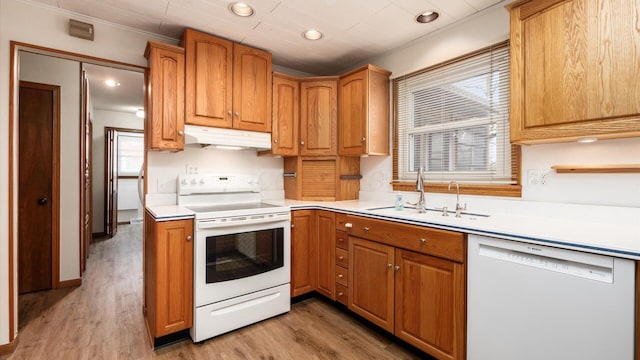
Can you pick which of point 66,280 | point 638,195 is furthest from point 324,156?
point 66,280

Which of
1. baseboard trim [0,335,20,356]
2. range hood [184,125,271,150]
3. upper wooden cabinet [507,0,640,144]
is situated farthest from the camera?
range hood [184,125,271,150]

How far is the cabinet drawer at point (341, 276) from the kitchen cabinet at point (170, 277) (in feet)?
3.75

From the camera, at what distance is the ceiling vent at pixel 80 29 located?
224cm

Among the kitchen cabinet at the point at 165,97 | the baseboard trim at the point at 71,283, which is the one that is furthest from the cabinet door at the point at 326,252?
the baseboard trim at the point at 71,283

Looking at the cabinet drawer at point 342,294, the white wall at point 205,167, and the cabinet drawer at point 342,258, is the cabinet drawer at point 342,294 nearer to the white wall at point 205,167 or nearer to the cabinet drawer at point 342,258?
the cabinet drawer at point 342,258

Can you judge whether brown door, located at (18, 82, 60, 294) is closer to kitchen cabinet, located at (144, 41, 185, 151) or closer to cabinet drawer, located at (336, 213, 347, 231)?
kitchen cabinet, located at (144, 41, 185, 151)

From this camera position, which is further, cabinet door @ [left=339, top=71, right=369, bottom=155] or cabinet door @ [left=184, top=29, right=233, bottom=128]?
cabinet door @ [left=339, top=71, right=369, bottom=155]

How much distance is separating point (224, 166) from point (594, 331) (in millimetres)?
2826

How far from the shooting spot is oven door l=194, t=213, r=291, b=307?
7.04ft

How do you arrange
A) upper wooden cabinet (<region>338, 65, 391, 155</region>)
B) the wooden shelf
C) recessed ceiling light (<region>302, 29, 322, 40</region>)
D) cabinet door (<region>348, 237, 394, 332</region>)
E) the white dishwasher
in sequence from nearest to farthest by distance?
1. the white dishwasher
2. the wooden shelf
3. cabinet door (<region>348, 237, 394, 332</region>)
4. recessed ceiling light (<region>302, 29, 322, 40</region>)
5. upper wooden cabinet (<region>338, 65, 391, 155</region>)

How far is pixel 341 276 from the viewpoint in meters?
2.55

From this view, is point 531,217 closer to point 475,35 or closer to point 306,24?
point 475,35

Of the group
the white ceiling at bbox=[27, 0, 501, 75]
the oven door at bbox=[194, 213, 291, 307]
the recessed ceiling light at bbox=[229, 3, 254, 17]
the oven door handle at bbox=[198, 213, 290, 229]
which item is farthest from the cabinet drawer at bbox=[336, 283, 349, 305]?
the recessed ceiling light at bbox=[229, 3, 254, 17]

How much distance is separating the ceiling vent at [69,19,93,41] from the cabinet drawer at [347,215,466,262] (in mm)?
2439
